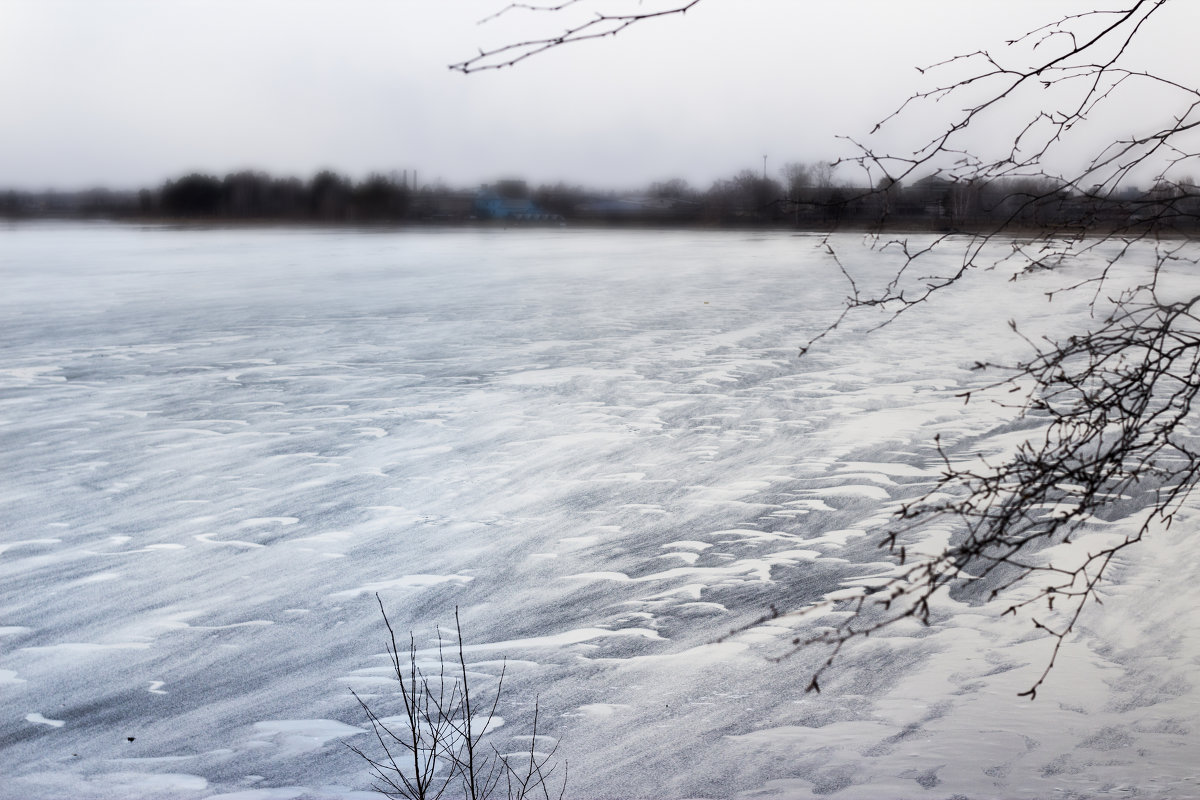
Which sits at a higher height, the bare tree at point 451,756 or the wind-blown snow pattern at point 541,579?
the wind-blown snow pattern at point 541,579

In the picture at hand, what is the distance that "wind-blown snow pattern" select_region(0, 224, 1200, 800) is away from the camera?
4227 millimetres

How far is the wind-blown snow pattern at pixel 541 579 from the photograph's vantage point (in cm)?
423

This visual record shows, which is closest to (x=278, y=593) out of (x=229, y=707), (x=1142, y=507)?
(x=229, y=707)

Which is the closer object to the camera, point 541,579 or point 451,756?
point 451,756

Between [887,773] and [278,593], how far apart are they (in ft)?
10.9

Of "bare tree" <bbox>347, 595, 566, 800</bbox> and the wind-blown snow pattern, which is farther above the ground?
the wind-blown snow pattern

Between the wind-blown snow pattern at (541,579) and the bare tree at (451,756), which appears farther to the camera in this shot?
the wind-blown snow pattern at (541,579)

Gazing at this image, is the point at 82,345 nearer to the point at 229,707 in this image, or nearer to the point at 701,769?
the point at 229,707

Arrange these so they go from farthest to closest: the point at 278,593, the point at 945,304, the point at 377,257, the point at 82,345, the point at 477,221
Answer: the point at 477,221 → the point at 377,257 → the point at 945,304 → the point at 82,345 → the point at 278,593

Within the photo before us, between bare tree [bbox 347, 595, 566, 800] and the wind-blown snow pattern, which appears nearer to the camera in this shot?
bare tree [bbox 347, 595, 566, 800]

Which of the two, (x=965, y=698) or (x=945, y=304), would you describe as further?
(x=945, y=304)

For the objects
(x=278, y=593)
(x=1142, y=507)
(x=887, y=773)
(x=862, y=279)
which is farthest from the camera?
(x=862, y=279)

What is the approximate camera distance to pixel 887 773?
4.05 meters

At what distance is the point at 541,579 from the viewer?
606 cm
